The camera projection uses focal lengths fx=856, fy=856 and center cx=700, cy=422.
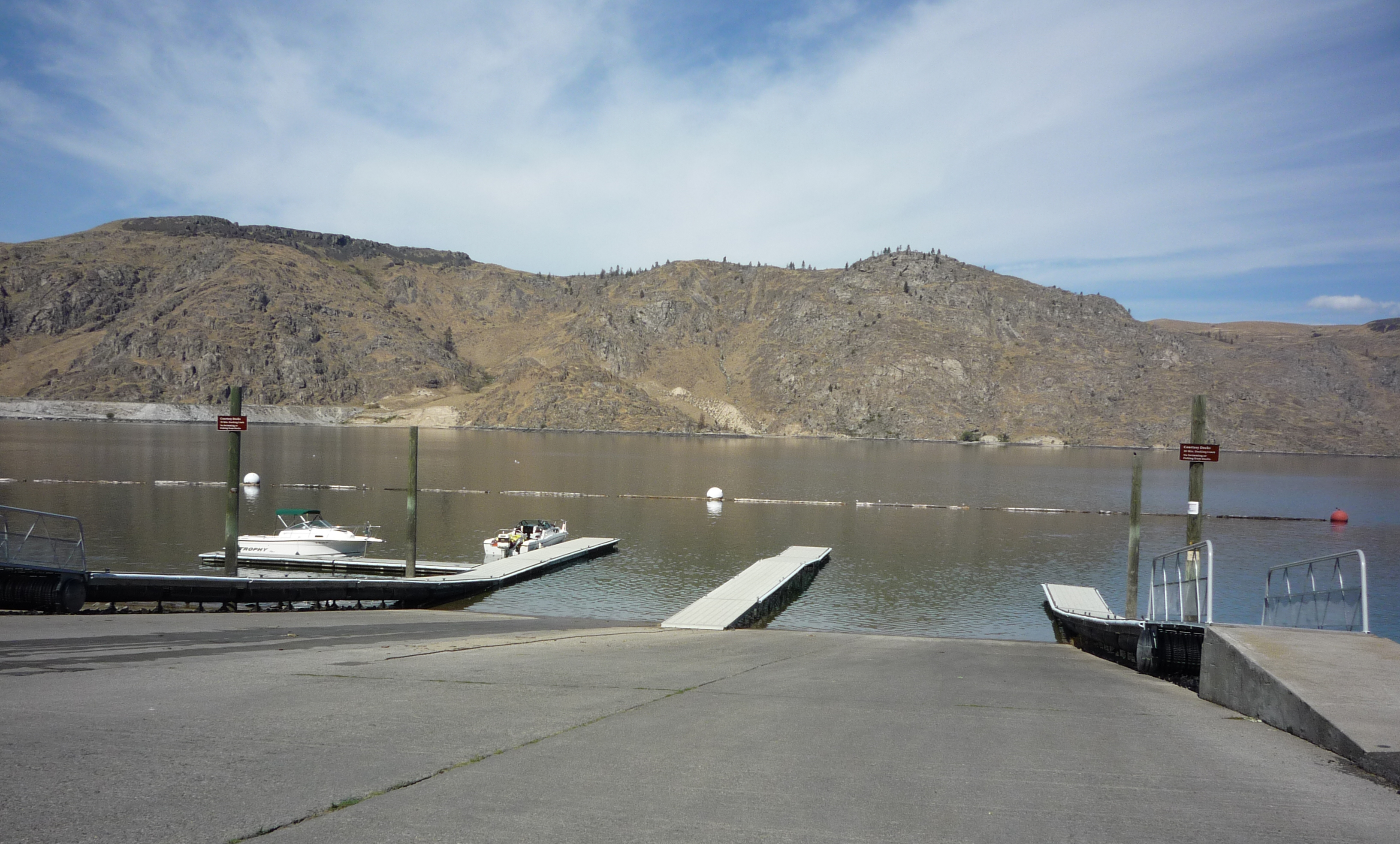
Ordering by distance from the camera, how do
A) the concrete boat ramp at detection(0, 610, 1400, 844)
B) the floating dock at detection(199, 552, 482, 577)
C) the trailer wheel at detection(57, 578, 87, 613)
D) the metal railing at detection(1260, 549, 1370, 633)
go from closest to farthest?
the concrete boat ramp at detection(0, 610, 1400, 844) → the metal railing at detection(1260, 549, 1370, 633) → the trailer wheel at detection(57, 578, 87, 613) → the floating dock at detection(199, 552, 482, 577)

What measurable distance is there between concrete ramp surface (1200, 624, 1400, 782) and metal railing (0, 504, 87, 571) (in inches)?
628

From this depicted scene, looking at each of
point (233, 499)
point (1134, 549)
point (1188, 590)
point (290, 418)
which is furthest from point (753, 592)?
point (290, 418)

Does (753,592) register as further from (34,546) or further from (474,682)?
(34,546)

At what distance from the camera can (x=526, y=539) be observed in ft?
108

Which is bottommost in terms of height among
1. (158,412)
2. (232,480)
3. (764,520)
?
(764,520)

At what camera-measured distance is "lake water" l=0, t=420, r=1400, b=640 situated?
26.2m

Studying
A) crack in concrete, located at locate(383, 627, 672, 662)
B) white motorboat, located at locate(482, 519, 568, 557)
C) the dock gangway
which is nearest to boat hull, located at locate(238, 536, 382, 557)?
white motorboat, located at locate(482, 519, 568, 557)

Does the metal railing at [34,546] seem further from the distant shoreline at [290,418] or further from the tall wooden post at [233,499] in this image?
the distant shoreline at [290,418]

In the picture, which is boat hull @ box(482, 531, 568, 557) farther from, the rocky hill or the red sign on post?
the rocky hill

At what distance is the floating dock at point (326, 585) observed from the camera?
17438mm

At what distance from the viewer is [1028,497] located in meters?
62.3

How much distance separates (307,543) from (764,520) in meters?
24.2

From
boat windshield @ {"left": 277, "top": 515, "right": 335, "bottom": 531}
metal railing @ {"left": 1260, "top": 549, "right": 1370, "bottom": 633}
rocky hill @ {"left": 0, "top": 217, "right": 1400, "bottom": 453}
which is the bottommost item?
boat windshield @ {"left": 277, "top": 515, "right": 335, "bottom": 531}

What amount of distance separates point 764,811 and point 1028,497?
6211cm
